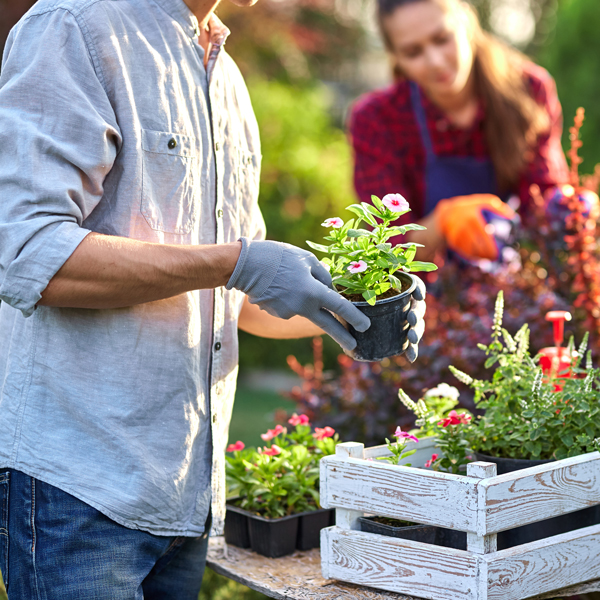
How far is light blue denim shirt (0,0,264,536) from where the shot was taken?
1.31 meters

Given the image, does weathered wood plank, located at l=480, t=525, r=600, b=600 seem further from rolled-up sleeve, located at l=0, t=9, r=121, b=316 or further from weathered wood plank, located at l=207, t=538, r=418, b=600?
rolled-up sleeve, located at l=0, t=9, r=121, b=316

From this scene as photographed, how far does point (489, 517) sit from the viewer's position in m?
1.43

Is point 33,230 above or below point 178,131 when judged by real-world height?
below

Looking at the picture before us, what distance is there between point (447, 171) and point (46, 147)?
218 cm

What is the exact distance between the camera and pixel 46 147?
130 centimetres

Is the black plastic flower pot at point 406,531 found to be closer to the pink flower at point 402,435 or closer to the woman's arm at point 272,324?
the pink flower at point 402,435

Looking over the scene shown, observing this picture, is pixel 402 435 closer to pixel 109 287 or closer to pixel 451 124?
pixel 109 287

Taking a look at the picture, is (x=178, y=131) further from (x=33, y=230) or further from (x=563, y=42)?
(x=563, y=42)

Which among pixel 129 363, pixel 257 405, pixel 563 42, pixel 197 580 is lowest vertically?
pixel 257 405

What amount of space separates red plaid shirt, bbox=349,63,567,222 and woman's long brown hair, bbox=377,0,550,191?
64 mm

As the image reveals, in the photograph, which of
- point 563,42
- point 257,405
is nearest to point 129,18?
point 257,405

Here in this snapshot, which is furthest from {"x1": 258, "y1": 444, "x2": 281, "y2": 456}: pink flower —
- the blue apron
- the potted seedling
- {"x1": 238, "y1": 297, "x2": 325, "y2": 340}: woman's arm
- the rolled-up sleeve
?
the blue apron

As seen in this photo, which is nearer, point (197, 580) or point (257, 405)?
point (197, 580)

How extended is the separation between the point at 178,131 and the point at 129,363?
1.52ft
